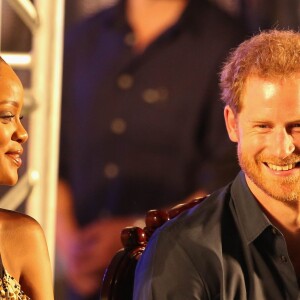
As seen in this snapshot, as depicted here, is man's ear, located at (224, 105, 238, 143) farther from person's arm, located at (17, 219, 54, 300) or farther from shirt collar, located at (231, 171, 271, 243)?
person's arm, located at (17, 219, 54, 300)

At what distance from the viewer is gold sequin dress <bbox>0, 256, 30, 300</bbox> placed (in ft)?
4.71

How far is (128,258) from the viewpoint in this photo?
5.56 feet

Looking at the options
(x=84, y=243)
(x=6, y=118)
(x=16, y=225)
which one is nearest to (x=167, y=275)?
(x=16, y=225)

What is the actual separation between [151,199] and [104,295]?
136cm

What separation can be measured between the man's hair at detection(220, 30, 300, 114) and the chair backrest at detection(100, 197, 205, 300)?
0.29 meters

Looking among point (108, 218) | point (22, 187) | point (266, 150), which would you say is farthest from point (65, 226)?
point (266, 150)

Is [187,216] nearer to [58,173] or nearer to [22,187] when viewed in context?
[22,187]

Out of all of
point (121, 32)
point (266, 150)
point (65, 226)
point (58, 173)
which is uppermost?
point (121, 32)

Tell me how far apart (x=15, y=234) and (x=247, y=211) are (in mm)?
488

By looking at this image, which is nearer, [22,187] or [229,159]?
[22,187]

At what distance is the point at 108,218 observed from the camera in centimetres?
299

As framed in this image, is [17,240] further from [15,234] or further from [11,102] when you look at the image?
[11,102]

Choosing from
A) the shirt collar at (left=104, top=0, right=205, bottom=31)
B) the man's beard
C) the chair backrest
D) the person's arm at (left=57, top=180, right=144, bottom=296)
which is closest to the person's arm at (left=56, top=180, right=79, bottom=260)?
the person's arm at (left=57, top=180, right=144, bottom=296)

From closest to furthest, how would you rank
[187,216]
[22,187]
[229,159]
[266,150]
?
[266,150] < [187,216] < [22,187] < [229,159]
